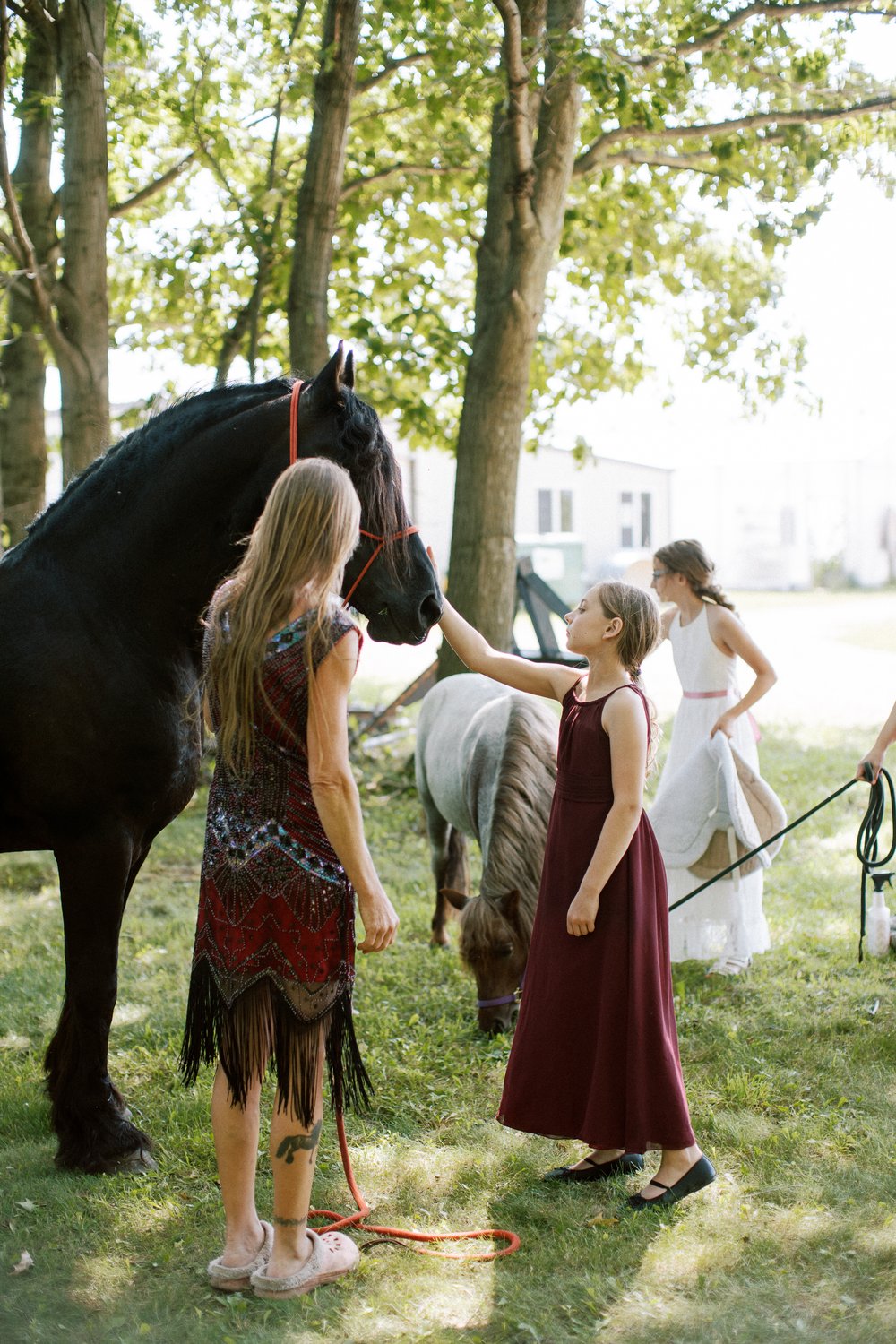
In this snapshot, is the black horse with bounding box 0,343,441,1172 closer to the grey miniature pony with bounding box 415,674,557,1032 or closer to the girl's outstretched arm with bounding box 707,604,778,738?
the grey miniature pony with bounding box 415,674,557,1032

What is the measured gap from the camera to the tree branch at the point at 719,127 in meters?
7.61

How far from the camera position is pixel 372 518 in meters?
2.82

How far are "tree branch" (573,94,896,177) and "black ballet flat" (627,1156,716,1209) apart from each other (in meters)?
6.70

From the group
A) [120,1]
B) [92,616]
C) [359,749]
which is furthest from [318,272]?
[92,616]

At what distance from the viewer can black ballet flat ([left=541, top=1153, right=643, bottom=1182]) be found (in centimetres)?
312

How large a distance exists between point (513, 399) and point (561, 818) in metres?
4.79

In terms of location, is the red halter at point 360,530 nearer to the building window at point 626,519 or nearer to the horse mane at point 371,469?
the horse mane at point 371,469

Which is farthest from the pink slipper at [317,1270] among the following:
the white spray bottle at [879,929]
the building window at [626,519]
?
the building window at [626,519]

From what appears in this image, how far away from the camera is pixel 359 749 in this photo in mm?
9586

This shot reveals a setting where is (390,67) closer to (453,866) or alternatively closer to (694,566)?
(694,566)

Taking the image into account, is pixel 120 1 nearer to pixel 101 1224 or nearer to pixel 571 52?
pixel 571 52

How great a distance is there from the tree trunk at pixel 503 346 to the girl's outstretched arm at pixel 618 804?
4407 mm

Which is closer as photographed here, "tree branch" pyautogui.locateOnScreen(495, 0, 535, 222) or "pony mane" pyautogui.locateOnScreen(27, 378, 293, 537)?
"pony mane" pyautogui.locateOnScreen(27, 378, 293, 537)

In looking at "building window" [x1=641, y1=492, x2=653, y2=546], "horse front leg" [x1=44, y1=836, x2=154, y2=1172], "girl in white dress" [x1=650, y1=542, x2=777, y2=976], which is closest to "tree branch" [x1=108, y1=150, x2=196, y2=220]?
"girl in white dress" [x1=650, y1=542, x2=777, y2=976]
